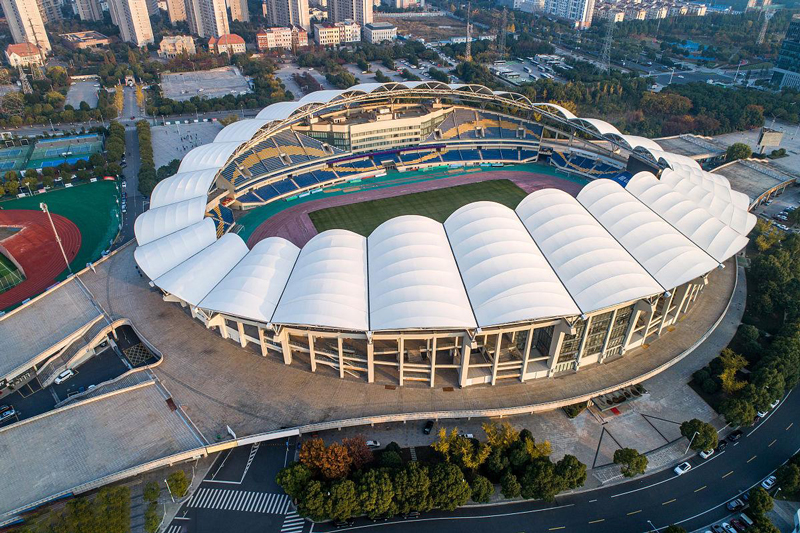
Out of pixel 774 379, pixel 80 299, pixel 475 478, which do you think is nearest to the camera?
pixel 475 478

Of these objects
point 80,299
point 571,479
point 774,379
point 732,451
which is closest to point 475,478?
point 571,479

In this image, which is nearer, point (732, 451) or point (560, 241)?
point (732, 451)

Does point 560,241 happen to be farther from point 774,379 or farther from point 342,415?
point 342,415

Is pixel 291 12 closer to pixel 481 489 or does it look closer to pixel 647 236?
pixel 647 236

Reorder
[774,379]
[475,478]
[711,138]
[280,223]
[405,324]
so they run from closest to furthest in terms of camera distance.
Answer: [475,478], [405,324], [774,379], [280,223], [711,138]

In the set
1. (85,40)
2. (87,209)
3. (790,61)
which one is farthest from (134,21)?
(790,61)

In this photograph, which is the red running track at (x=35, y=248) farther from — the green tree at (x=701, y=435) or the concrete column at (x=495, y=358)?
the green tree at (x=701, y=435)

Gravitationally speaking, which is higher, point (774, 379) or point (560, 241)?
point (560, 241)

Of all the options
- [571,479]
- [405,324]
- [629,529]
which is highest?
[405,324]
